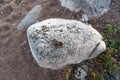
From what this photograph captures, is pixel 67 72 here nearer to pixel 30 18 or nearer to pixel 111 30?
pixel 111 30

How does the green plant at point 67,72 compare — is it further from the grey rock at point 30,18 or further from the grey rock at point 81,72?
the grey rock at point 30,18

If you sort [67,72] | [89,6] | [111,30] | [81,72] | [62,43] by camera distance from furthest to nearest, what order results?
[89,6], [111,30], [81,72], [67,72], [62,43]

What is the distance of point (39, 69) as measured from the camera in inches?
263

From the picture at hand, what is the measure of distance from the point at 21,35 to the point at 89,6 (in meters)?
1.79

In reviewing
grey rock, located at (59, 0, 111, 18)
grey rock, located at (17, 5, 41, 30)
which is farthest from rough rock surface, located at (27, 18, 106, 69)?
grey rock, located at (17, 5, 41, 30)

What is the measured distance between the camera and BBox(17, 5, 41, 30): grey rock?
747 centimetres

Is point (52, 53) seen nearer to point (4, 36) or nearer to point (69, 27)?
point (69, 27)

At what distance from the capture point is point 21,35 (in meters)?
7.27

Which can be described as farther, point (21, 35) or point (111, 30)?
point (21, 35)

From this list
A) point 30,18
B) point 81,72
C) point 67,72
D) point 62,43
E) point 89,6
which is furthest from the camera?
point 30,18

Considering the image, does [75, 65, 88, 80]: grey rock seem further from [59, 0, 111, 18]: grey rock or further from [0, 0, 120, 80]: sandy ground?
[59, 0, 111, 18]: grey rock

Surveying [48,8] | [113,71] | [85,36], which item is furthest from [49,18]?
[113,71]

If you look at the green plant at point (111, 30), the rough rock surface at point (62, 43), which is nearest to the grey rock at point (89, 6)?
the green plant at point (111, 30)

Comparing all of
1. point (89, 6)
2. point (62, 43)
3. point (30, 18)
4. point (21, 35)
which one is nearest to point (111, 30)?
point (89, 6)
